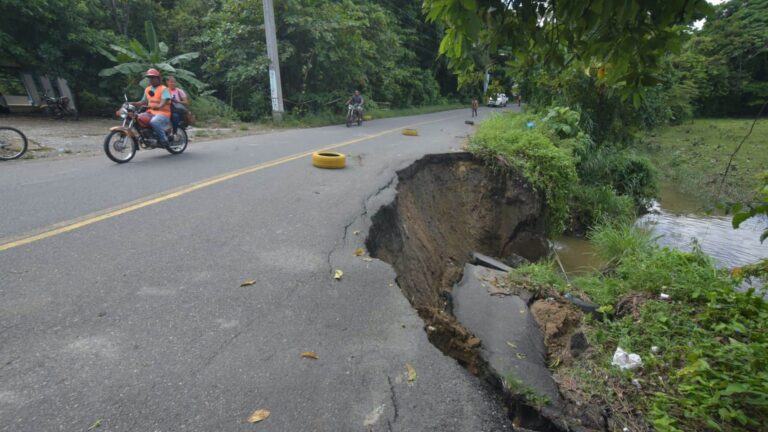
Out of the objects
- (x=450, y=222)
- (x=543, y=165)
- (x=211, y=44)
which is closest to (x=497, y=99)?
(x=450, y=222)

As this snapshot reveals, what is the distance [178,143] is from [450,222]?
610 cm

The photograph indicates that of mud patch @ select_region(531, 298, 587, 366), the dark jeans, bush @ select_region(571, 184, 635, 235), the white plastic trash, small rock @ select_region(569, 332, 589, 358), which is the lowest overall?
bush @ select_region(571, 184, 635, 235)

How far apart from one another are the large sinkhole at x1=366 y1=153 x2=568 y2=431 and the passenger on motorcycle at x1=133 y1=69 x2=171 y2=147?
4.90 metres

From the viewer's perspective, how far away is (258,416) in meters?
2.12

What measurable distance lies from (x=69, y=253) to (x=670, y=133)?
31.1 m

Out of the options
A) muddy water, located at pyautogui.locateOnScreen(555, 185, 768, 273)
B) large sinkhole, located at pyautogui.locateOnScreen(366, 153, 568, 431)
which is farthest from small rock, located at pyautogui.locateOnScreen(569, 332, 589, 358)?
muddy water, located at pyautogui.locateOnScreen(555, 185, 768, 273)

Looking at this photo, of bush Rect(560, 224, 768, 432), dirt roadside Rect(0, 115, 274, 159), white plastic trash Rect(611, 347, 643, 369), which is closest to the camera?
bush Rect(560, 224, 768, 432)

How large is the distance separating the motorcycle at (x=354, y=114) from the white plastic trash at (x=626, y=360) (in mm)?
16034

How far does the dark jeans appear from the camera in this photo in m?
8.76

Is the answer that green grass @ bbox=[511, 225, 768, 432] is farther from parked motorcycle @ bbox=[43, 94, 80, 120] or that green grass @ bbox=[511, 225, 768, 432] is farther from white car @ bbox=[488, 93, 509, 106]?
parked motorcycle @ bbox=[43, 94, 80, 120]

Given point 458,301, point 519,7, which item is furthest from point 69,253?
point 519,7

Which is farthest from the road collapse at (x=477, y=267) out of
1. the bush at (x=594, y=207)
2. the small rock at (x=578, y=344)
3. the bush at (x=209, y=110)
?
the bush at (x=209, y=110)

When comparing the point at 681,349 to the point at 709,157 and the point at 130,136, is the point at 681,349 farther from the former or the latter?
the point at 709,157

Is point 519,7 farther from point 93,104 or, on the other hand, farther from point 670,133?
point 670,133
